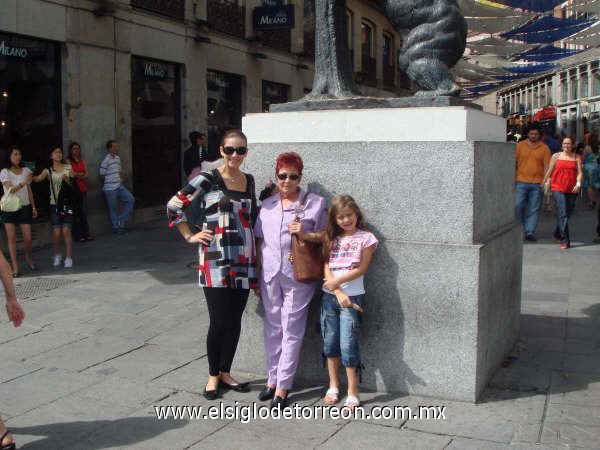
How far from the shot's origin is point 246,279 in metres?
4.41

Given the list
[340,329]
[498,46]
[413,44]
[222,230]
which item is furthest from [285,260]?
[498,46]

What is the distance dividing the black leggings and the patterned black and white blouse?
0.10 meters

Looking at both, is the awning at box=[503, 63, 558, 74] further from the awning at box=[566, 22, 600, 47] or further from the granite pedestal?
the granite pedestal

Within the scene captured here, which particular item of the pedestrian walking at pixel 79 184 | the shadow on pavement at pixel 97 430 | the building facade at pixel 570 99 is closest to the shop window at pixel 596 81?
the building facade at pixel 570 99

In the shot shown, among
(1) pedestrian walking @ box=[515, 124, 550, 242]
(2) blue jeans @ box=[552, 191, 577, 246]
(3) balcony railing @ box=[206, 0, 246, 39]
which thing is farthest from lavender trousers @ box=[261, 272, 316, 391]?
(3) balcony railing @ box=[206, 0, 246, 39]

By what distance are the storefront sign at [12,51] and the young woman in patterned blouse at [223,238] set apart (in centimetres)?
875

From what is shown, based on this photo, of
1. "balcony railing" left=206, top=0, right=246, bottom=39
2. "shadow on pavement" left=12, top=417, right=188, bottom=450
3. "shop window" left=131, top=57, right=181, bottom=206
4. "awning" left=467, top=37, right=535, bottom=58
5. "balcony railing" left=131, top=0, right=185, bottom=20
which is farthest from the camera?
"awning" left=467, top=37, right=535, bottom=58

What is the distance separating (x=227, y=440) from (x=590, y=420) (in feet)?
6.81

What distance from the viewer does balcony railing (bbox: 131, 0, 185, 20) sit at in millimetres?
14586

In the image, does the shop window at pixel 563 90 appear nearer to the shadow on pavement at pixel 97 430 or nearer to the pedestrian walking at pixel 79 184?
the pedestrian walking at pixel 79 184

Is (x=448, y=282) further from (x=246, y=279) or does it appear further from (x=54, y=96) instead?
(x=54, y=96)

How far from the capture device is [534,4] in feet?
62.0

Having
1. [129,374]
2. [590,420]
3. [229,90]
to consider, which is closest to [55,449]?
[129,374]

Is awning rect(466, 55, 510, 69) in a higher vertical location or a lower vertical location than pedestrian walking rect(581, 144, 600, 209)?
higher
